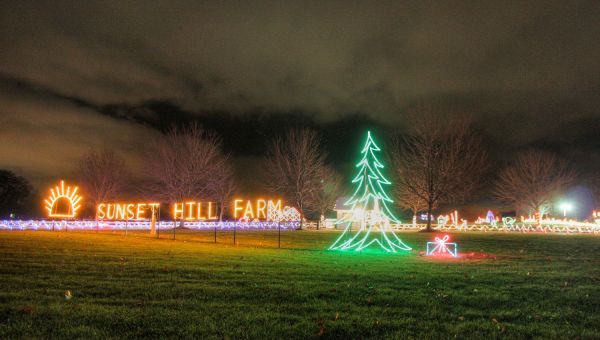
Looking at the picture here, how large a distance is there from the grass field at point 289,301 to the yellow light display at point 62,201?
3501cm

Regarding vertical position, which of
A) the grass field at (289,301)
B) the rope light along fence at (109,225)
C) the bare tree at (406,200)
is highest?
the bare tree at (406,200)

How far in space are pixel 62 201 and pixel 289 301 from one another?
47194 millimetres

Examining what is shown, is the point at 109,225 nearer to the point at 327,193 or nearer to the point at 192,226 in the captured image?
the point at 192,226

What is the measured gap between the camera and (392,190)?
64.1m

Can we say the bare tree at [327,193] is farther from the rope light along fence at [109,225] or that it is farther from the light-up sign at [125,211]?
the light-up sign at [125,211]

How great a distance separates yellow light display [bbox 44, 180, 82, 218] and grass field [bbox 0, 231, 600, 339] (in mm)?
35012

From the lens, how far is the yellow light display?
4550cm

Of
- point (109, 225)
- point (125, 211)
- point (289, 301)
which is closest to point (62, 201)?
point (109, 225)

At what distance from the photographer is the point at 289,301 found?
818 centimetres

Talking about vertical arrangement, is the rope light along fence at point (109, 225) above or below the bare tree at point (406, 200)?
below

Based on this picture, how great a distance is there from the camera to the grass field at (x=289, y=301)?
630cm

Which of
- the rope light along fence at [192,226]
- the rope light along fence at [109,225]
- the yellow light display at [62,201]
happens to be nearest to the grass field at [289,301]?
the rope light along fence at [109,225]

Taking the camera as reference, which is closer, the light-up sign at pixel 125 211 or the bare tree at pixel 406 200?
the light-up sign at pixel 125 211

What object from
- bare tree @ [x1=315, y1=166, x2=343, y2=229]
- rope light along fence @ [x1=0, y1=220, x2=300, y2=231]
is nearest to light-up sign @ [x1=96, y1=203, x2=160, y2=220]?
rope light along fence @ [x1=0, y1=220, x2=300, y2=231]
